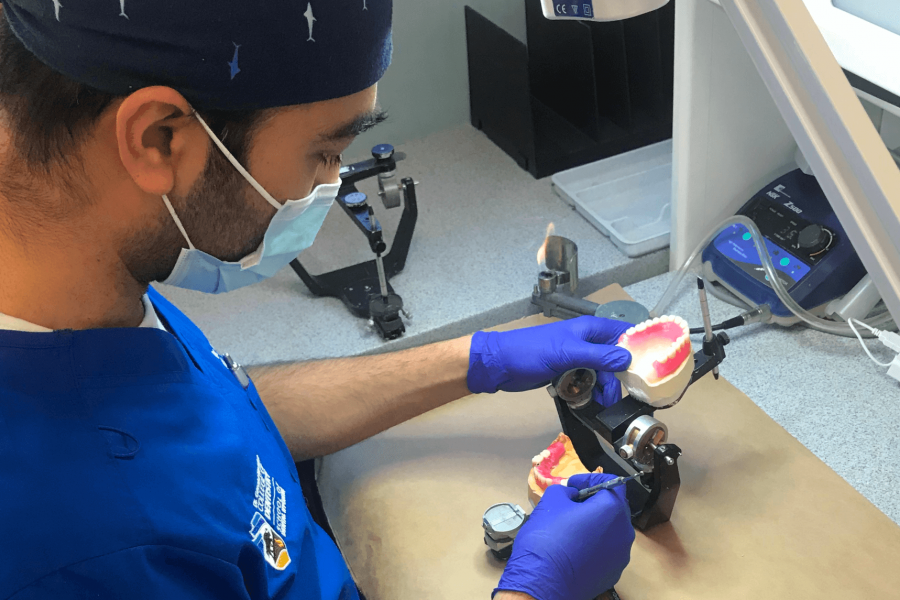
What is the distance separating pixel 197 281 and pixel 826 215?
1.16m

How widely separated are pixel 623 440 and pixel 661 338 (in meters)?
0.20

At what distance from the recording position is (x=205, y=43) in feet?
2.17

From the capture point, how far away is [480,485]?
127cm

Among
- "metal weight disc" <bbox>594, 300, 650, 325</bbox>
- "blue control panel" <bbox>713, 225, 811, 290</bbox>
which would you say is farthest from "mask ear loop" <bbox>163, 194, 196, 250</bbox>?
"blue control panel" <bbox>713, 225, 811, 290</bbox>

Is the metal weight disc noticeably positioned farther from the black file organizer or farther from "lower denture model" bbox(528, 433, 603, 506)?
the black file organizer

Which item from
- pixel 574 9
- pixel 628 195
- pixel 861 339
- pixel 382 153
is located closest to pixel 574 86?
pixel 628 195

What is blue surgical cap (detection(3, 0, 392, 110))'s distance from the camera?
2.10 ft

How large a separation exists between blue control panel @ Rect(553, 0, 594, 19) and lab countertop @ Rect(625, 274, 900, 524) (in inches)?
31.0

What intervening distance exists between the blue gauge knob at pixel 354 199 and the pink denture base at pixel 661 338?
67 centimetres

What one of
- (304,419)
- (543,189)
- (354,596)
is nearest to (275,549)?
(354,596)

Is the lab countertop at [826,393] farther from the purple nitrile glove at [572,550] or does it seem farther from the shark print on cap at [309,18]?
the shark print on cap at [309,18]

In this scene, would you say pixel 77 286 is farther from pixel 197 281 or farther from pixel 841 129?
pixel 841 129

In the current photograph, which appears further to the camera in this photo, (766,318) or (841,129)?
(766,318)

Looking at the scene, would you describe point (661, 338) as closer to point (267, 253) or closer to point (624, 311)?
point (624, 311)
